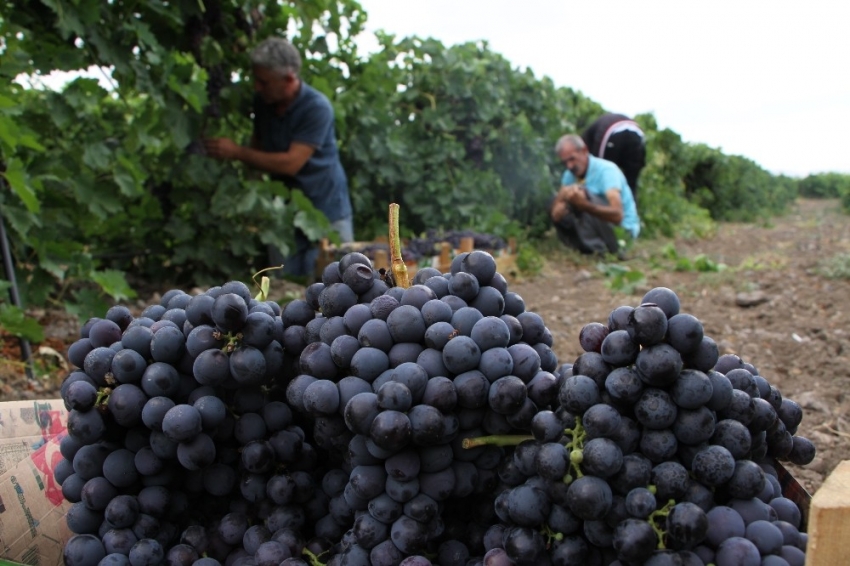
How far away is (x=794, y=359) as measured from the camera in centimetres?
359

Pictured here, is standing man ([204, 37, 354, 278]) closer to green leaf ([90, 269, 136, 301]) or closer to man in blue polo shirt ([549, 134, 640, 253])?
green leaf ([90, 269, 136, 301])

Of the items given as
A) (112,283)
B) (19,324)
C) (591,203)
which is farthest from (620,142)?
(19,324)

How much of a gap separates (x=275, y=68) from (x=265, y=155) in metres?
0.62

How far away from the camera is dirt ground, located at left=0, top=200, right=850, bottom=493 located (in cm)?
289

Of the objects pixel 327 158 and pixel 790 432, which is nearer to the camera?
pixel 790 432

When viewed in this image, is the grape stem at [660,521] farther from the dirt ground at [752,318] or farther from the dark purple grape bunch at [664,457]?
the dirt ground at [752,318]

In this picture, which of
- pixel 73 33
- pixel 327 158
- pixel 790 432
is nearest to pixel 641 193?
pixel 327 158

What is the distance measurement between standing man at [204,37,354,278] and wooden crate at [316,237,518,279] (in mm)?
106

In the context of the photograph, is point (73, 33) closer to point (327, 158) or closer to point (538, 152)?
point (327, 158)

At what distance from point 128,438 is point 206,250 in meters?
4.04

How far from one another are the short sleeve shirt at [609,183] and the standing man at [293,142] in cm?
340

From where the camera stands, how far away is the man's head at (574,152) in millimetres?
7539

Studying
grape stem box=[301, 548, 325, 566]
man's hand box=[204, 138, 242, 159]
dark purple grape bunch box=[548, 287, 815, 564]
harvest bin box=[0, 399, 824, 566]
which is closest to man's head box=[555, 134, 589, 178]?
man's hand box=[204, 138, 242, 159]

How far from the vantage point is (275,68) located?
4.65 meters
